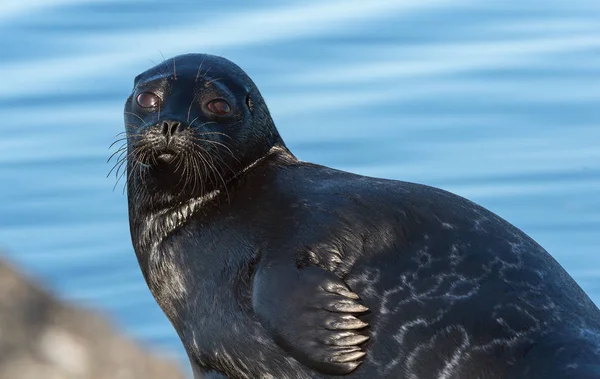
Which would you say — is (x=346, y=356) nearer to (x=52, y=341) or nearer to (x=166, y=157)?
(x=166, y=157)

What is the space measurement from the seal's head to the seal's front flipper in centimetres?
97

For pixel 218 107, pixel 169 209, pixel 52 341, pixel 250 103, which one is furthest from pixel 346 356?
pixel 52 341

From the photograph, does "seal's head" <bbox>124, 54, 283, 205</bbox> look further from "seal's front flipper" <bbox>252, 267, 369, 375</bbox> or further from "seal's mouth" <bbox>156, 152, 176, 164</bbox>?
"seal's front flipper" <bbox>252, 267, 369, 375</bbox>

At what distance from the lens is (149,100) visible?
8.33m

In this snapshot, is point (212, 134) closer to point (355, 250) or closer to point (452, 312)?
point (355, 250)

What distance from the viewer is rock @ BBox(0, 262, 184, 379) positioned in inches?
178

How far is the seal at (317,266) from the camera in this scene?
24.5 ft

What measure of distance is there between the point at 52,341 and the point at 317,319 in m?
2.96

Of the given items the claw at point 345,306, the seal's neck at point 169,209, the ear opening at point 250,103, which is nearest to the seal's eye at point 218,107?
the ear opening at point 250,103

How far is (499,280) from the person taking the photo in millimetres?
7676

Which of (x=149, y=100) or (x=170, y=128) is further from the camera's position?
(x=149, y=100)

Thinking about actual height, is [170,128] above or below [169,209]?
above

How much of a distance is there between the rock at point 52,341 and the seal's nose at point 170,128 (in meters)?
3.11

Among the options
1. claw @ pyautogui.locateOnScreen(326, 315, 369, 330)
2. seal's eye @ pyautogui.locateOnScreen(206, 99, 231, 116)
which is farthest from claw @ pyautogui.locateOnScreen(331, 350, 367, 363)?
seal's eye @ pyautogui.locateOnScreen(206, 99, 231, 116)
